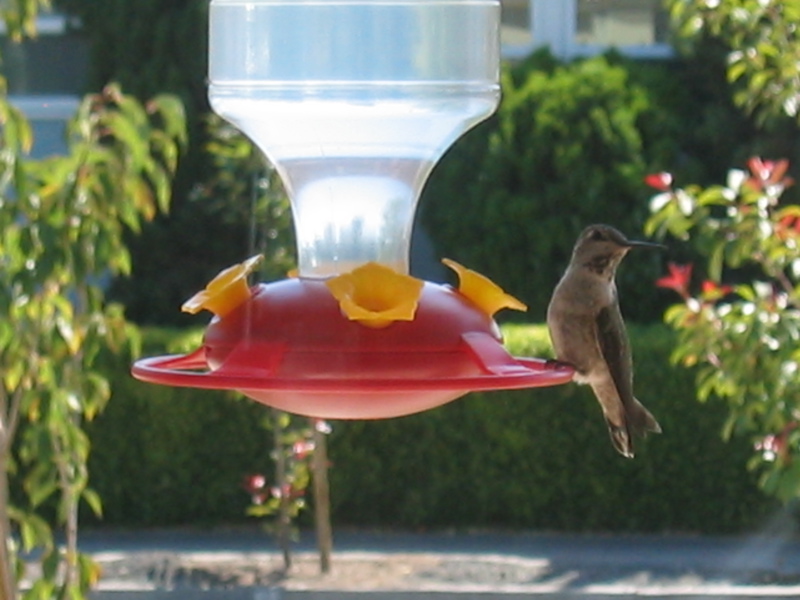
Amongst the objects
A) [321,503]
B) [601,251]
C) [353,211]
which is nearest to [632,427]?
[601,251]

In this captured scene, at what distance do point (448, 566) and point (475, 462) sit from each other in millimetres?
1123

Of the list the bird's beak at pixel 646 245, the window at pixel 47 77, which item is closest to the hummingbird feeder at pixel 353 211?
the bird's beak at pixel 646 245

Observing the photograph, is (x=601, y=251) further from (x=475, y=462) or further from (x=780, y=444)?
(x=475, y=462)

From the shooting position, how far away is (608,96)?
9.93 metres

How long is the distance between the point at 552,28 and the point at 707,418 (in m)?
3.91

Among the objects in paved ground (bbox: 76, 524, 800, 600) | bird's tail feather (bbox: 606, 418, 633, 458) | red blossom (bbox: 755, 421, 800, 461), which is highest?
bird's tail feather (bbox: 606, 418, 633, 458)

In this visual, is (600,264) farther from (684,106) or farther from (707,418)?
(684,106)

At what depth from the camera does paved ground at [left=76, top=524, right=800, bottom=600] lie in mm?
7504

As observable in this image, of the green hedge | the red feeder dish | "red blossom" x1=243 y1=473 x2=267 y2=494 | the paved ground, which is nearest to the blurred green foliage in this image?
the green hedge

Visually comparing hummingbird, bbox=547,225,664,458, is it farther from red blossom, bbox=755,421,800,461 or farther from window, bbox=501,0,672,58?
window, bbox=501,0,672,58

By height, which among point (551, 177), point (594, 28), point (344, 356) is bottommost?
point (551, 177)

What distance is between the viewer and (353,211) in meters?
3.21

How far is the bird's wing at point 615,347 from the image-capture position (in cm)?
371

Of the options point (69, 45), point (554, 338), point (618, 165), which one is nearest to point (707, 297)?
point (554, 338)
